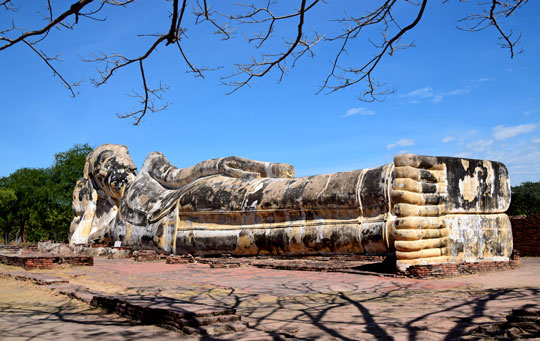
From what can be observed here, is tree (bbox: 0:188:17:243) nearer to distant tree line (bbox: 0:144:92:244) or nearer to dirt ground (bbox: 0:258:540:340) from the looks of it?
distant tree line (bbox: 0:144:92:244)

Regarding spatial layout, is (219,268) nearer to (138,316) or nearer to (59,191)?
(138,316)

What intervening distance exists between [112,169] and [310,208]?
7.64 m

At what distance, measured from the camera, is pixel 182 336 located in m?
3.97

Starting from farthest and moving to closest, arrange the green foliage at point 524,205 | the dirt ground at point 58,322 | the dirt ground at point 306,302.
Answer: the green foliage at point 524,205, the dirt ground at point 306,302, the dirt ground at point 58,322

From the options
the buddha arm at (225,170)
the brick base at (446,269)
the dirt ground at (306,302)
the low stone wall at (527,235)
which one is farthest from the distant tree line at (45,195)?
the brick base at (446,269)

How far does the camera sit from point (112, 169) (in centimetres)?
1546

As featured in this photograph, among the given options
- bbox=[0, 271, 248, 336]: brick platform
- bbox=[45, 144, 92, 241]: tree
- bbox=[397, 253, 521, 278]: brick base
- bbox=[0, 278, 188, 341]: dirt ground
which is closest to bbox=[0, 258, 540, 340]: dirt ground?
bbox=[0, 278, 188, 341]: dirt ground

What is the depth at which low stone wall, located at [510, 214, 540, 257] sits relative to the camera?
42.4 ft

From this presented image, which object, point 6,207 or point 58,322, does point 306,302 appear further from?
point 6,207

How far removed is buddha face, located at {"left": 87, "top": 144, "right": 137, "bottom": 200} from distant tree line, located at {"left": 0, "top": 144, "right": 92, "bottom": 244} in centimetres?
1231

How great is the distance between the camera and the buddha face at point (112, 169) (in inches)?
603

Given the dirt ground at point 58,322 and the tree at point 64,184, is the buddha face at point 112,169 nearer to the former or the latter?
the dirt ground at point 58,322

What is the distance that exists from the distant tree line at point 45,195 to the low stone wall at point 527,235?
2196 cm

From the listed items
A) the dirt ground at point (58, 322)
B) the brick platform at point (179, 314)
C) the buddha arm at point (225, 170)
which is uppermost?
the buddha arm at point (225, 170)
